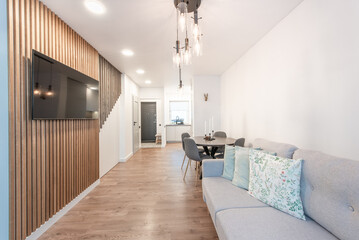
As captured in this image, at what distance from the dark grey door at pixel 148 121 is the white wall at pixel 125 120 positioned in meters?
2.34

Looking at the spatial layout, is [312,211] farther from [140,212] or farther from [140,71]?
[140,71]

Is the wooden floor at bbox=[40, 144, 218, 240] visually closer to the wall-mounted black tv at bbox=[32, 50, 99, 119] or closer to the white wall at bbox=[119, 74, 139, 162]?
the white wall at bbox=[119, 74, 139, 162]

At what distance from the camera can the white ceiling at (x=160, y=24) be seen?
1.66m

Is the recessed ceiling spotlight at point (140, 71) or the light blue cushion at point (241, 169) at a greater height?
the recessed ceiling spotlight at point (140, 71)

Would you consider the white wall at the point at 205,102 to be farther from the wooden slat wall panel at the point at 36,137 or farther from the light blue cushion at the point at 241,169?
the wooden slat wall panel at the point at 36,137

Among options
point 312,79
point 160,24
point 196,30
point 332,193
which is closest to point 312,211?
point 332,193

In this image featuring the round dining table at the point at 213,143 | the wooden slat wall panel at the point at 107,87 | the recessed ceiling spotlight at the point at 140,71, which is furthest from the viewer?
the recessed ceiling spotlight at the point at 140,71

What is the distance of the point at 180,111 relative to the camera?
7770 millimetres

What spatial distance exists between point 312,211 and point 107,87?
380 centimetres

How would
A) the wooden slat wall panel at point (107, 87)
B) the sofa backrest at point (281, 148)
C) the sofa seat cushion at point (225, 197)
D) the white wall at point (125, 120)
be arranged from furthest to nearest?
the white wall at point (125, 120) < the wooden slat wall panel at point (107, 87) < the sofa backrest at point (281, 148) < the sofa seat cushion at point (225, 197)

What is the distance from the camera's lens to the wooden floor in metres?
1.60

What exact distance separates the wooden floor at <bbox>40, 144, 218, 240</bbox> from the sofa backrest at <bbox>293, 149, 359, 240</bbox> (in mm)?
1000

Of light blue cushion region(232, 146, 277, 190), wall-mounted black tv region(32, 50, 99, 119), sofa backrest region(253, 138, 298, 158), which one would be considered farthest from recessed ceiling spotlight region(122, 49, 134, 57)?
sofa backrest region(253, 138, 298, 158)

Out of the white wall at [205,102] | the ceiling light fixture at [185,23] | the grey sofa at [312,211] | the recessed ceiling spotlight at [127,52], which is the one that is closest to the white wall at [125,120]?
the recessed ceiling spotlight at [127,52]
